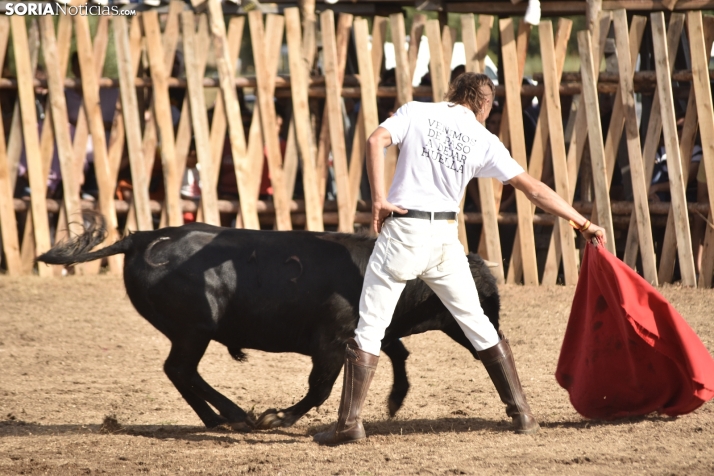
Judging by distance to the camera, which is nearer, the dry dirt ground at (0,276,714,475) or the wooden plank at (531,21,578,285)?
the dry dirt ground at (0,276,714,475)

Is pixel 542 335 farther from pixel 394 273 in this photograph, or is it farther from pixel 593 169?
pixel 394 273

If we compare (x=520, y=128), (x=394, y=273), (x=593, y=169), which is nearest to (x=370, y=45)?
(x=520, y=128)

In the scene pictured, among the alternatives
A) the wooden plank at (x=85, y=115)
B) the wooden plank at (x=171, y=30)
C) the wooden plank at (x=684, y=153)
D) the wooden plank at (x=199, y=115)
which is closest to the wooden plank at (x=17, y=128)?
the wooden plank at (x=85, y=115)

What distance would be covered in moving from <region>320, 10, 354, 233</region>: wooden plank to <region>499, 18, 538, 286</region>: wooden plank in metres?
1.59

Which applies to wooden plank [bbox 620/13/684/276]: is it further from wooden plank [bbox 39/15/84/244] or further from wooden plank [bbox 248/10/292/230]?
wooden plank [bbox 39/15/84/244]

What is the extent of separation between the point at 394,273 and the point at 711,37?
520 centimetres

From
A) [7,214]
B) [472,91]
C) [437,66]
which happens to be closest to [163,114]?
[7,214]

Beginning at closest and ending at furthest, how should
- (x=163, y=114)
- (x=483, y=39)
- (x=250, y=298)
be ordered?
(x=250, y=298) < (x=483, y=39) < (x=163, y=114)

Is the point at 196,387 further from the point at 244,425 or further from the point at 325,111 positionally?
the point at 325,111

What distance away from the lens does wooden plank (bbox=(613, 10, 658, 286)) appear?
8.30 meters

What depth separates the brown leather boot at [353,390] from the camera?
4477 millimetres

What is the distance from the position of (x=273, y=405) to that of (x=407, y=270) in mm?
1832

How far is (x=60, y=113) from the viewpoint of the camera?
929 centimetres

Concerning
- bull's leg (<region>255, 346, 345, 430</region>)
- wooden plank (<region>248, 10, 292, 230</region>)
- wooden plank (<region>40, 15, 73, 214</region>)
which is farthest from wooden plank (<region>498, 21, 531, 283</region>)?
bull's leg (<region>255, 346, 345, 430</region>)
